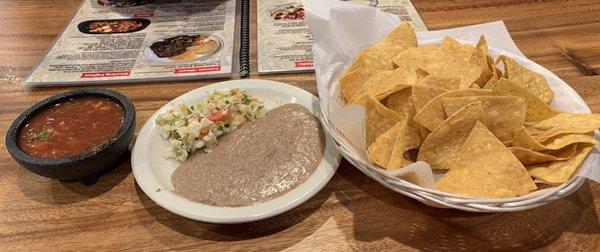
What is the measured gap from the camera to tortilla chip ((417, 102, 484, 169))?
100 centimetres

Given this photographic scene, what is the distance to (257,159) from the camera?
1074 mm

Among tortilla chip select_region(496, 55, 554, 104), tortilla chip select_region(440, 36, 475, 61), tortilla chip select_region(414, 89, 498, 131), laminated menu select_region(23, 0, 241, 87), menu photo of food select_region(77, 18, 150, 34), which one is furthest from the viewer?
menu photo of food select_region(77, 18, 150, 34)

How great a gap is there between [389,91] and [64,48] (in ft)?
4.01

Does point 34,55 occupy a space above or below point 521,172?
below

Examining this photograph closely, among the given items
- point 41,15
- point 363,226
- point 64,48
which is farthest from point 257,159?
point 41,15

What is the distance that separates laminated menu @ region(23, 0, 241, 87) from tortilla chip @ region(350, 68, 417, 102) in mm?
537

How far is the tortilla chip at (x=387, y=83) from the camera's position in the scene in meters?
1.11

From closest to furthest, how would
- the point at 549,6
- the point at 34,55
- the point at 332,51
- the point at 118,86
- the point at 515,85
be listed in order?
the point at 515,85 → the point at 332,51 → the point at 118,86 → the point at 34,55 → the point at 549,6

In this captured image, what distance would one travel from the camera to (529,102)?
1078 millimetres

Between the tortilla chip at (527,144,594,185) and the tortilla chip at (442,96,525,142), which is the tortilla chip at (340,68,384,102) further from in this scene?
the tortilla chip at (527,144,594,185)

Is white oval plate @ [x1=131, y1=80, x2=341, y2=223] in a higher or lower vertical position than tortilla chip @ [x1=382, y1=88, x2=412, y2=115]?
lower

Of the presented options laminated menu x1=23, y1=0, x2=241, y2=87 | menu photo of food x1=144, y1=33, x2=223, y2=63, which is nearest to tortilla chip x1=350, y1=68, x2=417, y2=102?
laminated menu x1=23, y1=0, x2=241, y2=87

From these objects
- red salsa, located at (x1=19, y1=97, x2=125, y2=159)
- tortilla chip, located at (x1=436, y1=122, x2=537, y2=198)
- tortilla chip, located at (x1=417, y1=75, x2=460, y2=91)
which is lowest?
red salsa, located at (x1=19, y1=97, x2=125, y2=159)

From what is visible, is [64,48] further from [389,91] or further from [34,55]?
[389,91]
